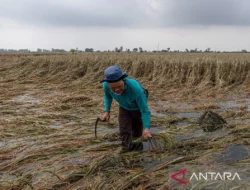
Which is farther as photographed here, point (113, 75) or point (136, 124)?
point (136, 124)

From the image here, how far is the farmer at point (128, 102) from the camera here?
331 centimetres

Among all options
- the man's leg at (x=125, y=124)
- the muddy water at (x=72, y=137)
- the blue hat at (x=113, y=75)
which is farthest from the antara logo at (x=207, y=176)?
the blue hat at (x=113, y=75)

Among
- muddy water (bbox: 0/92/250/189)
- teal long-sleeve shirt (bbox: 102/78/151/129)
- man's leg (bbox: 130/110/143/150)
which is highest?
teal long-sleeve shirt (bbox: 102/78/151/129)

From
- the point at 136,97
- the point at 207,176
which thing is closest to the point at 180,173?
the point at 207,176

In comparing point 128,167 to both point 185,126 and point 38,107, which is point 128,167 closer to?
point 185,126

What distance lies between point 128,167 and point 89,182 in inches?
26.6

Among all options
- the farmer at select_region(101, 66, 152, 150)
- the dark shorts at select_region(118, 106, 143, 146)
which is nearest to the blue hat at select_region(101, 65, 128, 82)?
the farmer at select_region(101, 66, 152, 150)

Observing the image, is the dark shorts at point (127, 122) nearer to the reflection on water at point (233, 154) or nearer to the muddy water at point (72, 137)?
the muddy water at point (72, 137)

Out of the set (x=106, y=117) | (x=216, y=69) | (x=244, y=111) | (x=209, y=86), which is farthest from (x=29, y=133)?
(x=216, y=69)

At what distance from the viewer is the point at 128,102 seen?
3.74 metres

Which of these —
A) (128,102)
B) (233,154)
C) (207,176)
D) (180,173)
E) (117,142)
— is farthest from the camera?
(117,142)

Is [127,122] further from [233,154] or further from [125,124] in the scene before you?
[233,154]

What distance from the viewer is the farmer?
3.31 metres

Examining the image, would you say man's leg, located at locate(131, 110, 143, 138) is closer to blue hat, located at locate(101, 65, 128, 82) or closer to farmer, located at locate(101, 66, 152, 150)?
farmer, located at locate(101, 66, 152, 150)
